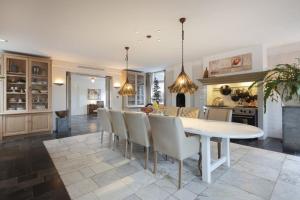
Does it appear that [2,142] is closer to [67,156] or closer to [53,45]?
[67,156]

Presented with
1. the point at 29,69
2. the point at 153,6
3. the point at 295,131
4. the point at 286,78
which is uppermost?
the point at 153,6

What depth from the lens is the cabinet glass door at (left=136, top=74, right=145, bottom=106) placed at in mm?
8266

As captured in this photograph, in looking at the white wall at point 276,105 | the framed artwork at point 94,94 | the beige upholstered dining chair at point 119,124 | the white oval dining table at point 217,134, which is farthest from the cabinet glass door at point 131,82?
the white oval dining table at point 217,134

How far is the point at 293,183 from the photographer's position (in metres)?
2.19

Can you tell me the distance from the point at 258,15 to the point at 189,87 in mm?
1703

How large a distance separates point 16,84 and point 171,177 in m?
5.47

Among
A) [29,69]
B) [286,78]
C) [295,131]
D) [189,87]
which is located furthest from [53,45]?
[295,131]

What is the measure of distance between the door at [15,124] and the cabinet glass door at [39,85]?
1.48ft

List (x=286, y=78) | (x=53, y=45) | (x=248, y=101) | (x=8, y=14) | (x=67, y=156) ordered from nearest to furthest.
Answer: (x=8, y=14) → (x=286, y=78) → (x=67, y=156) → (x=53, y=45) → (x=248, y=101)

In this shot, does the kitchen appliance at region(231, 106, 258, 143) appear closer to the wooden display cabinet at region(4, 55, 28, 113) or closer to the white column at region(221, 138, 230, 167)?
the white column at region(221, 138, 230, 167)

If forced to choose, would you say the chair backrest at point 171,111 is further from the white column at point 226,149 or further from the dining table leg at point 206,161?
the dining table leg at point 206,161

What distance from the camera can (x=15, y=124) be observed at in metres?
4.74

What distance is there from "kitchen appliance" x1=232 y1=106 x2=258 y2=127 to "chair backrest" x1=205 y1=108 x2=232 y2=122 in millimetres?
1896

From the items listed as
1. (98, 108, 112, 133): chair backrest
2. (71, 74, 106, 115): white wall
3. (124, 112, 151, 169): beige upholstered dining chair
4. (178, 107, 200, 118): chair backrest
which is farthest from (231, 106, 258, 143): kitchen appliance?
(71, 74, 106, 115): white wall
